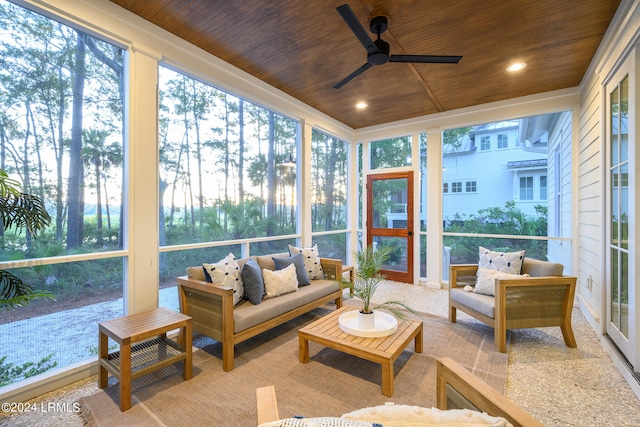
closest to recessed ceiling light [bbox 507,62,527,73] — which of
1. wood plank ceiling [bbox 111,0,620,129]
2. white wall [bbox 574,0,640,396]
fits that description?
wood plank ceiling [bbox 111,0,620,129]

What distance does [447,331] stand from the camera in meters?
3.17

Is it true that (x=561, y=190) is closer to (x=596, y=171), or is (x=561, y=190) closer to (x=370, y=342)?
(x=596, y=171)

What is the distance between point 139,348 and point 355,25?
3061 millimetres

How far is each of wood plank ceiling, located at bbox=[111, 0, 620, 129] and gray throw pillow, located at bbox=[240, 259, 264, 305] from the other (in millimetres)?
2290

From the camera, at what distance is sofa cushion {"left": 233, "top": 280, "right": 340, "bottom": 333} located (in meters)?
2.54

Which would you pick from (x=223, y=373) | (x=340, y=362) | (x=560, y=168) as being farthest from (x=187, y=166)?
(x=560, y=168)

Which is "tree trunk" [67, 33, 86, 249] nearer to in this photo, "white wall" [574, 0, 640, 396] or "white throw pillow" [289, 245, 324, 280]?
"white throw pillow" [289, 245, 324, 280]

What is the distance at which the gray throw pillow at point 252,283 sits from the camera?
289cm

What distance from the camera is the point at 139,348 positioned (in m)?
2.38

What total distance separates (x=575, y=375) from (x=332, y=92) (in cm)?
397

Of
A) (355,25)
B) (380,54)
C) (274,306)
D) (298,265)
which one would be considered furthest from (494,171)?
(274,306)

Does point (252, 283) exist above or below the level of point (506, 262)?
below

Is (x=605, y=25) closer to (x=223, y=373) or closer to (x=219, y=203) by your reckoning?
(x=219, y=203)

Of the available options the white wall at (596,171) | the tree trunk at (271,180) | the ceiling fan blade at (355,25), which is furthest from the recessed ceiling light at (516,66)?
the tree trunk at (271,180)
